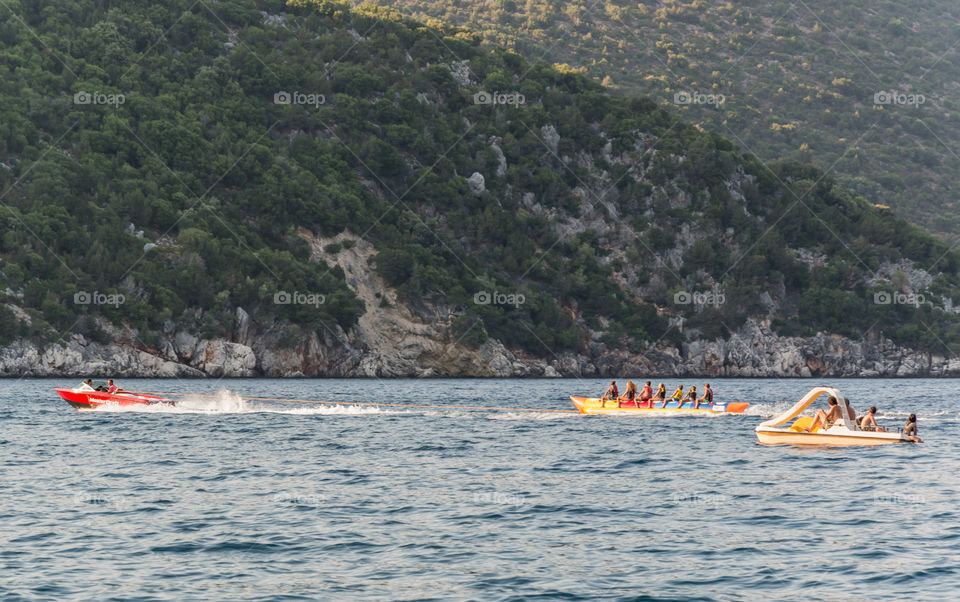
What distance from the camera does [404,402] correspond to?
6644 cm

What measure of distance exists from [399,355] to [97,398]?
6102 centimetres

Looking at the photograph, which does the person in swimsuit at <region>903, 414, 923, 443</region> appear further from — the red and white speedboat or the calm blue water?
the red and white speedboat

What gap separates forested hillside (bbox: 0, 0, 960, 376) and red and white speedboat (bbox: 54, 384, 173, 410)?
140 ft

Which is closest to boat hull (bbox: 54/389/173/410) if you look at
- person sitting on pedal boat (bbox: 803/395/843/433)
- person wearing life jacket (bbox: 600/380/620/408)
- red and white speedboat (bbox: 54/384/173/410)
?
red and white speedboat (bbox: 54/384/173/410)

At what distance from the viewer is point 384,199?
137 metres

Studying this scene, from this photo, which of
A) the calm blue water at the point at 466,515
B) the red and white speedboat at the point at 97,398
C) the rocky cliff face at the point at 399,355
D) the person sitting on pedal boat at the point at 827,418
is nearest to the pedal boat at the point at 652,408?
the calm blue water at the point at 466,515

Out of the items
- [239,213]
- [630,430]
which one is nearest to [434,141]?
[239,213]

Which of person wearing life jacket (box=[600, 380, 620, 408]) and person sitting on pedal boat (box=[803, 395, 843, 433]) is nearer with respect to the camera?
person sitting on pedal boat (box=[803, 395, 843, 433])

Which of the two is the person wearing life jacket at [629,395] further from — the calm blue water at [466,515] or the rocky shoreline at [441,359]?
the rocky shoreline at [441,359]

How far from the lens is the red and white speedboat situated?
5450 centimetres

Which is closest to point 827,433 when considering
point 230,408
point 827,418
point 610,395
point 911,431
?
point 827,418

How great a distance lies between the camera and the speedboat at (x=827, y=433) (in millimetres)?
37750

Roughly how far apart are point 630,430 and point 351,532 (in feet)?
90.8

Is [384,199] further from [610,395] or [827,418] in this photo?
[827,418]
